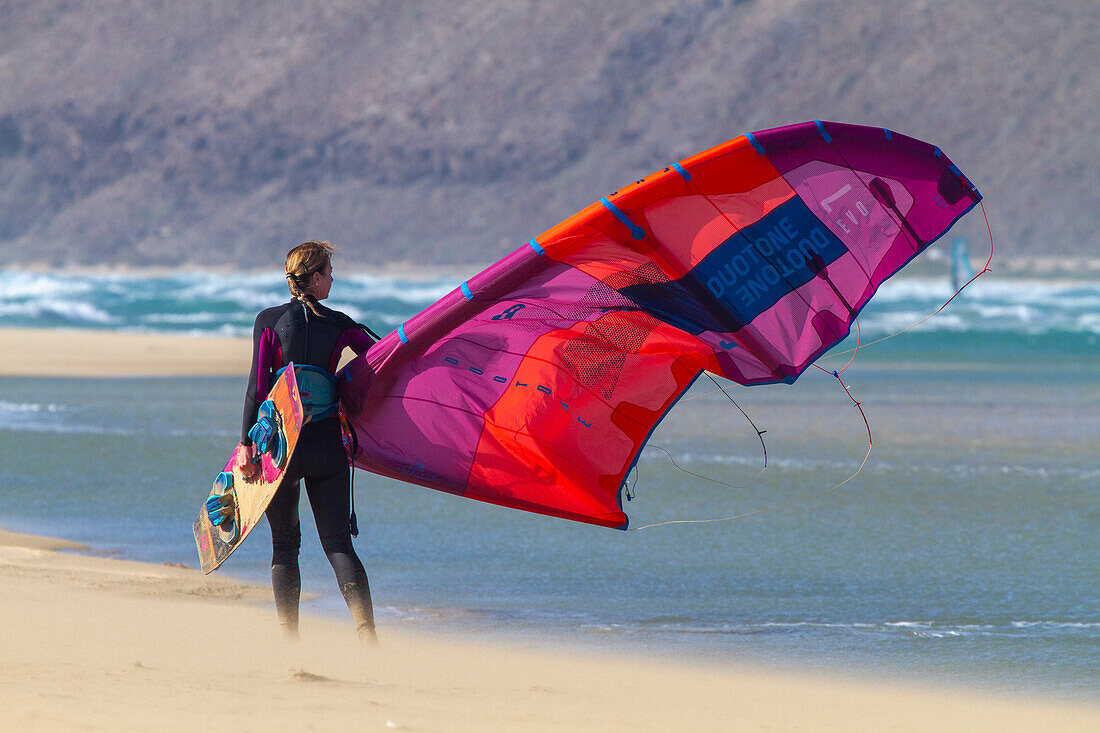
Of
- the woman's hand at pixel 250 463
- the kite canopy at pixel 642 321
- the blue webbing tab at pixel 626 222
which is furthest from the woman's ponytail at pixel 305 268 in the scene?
the blue webbing tab at pixel 626 222

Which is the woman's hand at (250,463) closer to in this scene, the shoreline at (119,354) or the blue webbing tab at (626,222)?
the blue webbing tab at (626,222)

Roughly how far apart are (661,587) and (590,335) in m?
1.63

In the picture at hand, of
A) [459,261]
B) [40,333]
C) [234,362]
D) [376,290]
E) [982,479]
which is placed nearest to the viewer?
[982,479]

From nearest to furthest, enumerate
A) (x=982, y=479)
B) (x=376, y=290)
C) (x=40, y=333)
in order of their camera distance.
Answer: (x=982, y=479), (x=40, y=333), (x=376, y=290)

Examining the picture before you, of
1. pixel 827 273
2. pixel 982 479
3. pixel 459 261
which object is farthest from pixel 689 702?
pixel 459 261

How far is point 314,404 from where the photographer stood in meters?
4.40

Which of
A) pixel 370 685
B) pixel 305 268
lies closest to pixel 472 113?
pixel 305 268

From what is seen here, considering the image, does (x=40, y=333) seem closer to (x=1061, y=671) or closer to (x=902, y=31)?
(x=1061, y=671)

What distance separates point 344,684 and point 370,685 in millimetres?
90

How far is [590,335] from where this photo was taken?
4.95 meters

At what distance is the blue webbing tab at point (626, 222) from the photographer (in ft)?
15.2

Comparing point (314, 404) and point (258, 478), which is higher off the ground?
point (314, 404)

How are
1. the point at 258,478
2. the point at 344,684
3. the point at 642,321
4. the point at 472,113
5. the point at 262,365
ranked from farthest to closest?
the point at 472,113 → the point at 642,321 → the point at 258,478 → the point at 262,365 → the point at 344,684

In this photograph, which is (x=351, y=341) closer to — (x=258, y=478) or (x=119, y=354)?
(x=258, y=478)
